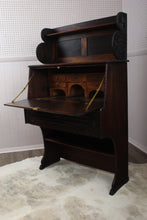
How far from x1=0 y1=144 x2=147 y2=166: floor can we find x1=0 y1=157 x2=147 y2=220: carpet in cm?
25

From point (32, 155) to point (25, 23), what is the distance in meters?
2.07

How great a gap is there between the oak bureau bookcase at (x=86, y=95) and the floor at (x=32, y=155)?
0.61 m

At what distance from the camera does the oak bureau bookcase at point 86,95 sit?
2.31 m

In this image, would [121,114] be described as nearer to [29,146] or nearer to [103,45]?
[103,45]

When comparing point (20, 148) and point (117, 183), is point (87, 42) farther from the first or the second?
point (20, 148)

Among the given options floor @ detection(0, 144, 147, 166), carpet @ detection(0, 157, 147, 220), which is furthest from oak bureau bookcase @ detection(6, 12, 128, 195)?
floor @ detection(0, 144, 147, 166)

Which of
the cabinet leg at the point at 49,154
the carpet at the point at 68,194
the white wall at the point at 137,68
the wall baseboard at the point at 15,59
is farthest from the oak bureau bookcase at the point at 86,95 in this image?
the white wall at the point at 137,68

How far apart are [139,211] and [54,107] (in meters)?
1.26

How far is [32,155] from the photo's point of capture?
150 inches

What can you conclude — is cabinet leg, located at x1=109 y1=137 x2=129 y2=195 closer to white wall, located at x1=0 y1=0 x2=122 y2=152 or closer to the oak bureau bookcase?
the oak bureau bookcase

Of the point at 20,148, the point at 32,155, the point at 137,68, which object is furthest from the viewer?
the point at 20,148

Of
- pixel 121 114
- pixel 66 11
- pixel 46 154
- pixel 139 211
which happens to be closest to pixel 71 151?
pixel 46 154

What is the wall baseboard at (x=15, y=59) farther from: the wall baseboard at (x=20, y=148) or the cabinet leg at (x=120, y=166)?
the cabinet leg at (x=120, y=166)

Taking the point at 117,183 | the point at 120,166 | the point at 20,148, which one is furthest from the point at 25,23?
the point at 117,183
